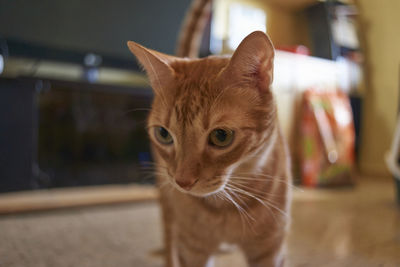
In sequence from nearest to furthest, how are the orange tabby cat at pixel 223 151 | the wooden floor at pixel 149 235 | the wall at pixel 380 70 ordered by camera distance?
the wall at pixel 380 70
the orange tabby cat at pixel 223 151
the wooden floor at pixel 149 235

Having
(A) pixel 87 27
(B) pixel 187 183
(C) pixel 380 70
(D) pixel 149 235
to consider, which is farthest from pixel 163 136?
(A) pixel 87 27

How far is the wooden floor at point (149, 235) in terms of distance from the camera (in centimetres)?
86

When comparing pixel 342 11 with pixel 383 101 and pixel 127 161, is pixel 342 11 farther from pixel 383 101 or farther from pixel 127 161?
pixel 127 161

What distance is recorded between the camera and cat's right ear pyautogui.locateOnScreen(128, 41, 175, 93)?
1.95ft

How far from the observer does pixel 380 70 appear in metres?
0.50

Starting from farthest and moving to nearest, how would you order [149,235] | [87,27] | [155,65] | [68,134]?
1. [68,134]
2. [87,27]
3. [149,235]
4. [155,65]

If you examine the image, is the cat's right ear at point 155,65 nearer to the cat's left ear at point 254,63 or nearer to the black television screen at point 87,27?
the cat's left ear at point 254,63

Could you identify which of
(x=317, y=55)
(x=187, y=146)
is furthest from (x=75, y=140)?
(x=317, y=55)

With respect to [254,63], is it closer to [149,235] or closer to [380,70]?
[380,70]

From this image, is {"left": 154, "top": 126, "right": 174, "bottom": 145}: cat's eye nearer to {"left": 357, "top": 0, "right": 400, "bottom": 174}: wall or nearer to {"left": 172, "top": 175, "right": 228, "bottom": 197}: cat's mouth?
{"left": 172, "top": 175, "right": 228, "bottom": 197}: cat's mouth

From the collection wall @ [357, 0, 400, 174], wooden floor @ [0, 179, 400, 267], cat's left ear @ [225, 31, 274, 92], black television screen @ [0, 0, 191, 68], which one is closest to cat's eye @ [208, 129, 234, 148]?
cat's left ear @ [225, 31, 274, 92]

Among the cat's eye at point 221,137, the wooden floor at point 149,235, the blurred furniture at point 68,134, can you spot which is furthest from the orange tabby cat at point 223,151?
the blurred furniture at point 68,134

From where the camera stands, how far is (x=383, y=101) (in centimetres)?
49

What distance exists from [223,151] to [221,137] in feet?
0.09
